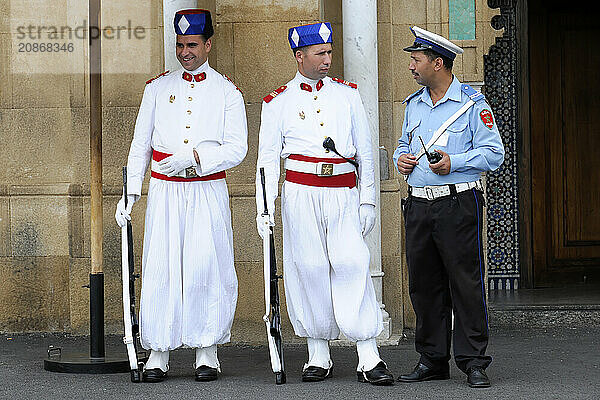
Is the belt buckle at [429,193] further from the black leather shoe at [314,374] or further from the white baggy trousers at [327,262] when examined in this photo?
the black leather shoe at [314,374]

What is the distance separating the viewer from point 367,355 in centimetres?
708

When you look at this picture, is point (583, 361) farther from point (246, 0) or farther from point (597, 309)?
point (246, 0)

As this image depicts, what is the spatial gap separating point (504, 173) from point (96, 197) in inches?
186

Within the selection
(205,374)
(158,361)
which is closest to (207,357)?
(205,374)

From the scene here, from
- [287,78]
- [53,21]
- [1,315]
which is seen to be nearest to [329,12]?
[287,78]

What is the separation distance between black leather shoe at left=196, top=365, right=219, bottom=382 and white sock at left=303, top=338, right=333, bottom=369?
21.5 inches

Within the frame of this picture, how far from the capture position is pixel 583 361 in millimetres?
7875

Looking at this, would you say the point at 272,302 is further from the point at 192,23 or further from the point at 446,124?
the point at 192,23

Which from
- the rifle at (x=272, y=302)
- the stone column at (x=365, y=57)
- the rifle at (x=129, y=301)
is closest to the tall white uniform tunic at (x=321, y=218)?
the rifle at (x=272, y=302)

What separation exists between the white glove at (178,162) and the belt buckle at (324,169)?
2.40ft

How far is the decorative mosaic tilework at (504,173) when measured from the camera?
11289 millimetres

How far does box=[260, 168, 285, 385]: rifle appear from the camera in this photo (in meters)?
7.04

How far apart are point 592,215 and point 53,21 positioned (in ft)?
17.7
